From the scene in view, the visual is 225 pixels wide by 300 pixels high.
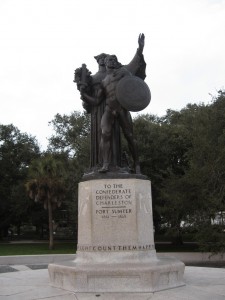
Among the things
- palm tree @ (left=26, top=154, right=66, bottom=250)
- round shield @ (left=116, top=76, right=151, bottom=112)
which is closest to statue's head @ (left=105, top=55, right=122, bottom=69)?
round shield @ (left=116, top=76, right=151, bottom=112)

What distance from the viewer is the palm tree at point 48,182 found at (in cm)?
3189

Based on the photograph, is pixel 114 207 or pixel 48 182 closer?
pixel 114 207

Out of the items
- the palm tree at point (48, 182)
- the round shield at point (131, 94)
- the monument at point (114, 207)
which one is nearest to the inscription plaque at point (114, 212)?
the monument at point (114, 207)

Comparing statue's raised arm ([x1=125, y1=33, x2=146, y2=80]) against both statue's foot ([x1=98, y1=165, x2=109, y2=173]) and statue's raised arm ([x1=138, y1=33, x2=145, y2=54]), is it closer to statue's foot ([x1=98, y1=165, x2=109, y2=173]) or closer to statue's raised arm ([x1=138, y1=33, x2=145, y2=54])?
statue's raised arm ([x1=138, y1=33, x2=145, y2=54])

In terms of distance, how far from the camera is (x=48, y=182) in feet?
104

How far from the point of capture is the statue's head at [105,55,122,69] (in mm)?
10703

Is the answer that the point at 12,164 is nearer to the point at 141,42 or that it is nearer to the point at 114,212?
the point at 141,42

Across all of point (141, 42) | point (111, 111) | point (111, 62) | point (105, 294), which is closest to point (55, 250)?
point (111, 111)

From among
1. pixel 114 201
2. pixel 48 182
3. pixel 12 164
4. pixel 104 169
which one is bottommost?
pixel 114 201

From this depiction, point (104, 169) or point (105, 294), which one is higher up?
point (104, 169)

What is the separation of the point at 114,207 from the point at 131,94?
2680 mm

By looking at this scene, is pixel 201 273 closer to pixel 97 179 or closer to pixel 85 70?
pixel 97 179

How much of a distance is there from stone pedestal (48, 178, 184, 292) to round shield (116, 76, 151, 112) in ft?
5.87

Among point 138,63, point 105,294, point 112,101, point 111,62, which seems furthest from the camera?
point 138,63
